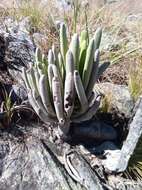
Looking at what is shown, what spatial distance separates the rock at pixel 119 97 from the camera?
155 inches

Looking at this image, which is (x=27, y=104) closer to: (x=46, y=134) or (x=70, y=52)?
(x=46, y=134)

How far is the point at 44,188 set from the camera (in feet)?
10.4

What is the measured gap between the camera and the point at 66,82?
3164 millimetres

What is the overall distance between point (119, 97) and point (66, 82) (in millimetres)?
1044

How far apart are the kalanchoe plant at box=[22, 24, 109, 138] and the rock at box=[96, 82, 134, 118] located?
622 mm

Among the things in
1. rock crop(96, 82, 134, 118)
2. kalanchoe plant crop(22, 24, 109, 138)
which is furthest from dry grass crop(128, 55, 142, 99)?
kalanchoe plant crop(22, 24, 109, 138)

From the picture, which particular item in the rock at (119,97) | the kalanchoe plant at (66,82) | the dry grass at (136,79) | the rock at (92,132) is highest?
the kalanchoe plant at (66,82)

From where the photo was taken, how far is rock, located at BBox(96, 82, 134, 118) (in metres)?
3.93

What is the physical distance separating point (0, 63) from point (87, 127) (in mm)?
1258

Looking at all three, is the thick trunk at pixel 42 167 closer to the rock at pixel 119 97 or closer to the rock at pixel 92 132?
the rock at pixel 92 132

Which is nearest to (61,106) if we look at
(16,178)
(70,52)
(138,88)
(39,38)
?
(70,52)

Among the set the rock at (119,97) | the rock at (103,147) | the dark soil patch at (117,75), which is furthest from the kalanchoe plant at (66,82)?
the dark soil patch at (117,75)

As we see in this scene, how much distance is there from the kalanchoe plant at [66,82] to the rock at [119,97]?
622 mm

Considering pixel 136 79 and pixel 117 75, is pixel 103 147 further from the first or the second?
pixel 117 75
